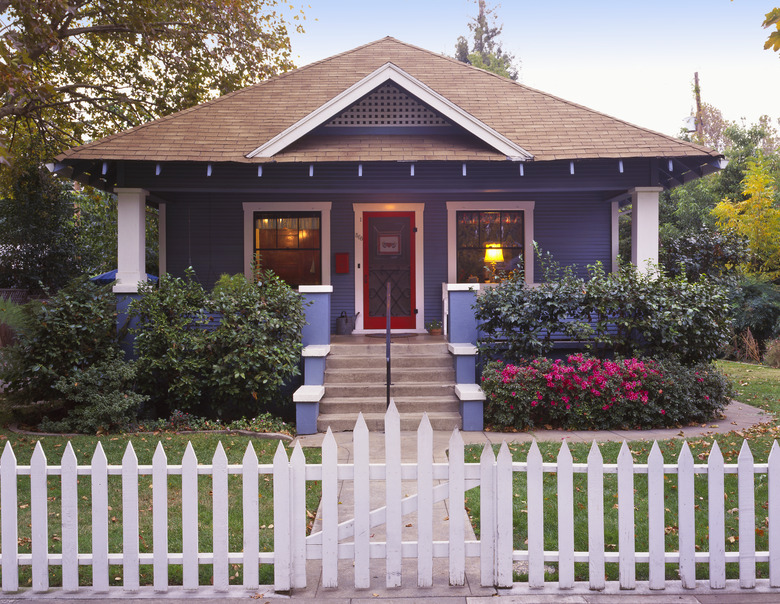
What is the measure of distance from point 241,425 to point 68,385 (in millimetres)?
2297

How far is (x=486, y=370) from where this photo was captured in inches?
357

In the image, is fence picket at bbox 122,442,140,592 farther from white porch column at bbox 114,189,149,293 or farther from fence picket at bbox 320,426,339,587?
white porch column at bbox 114,189,149,293

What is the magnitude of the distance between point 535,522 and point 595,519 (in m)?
0.34

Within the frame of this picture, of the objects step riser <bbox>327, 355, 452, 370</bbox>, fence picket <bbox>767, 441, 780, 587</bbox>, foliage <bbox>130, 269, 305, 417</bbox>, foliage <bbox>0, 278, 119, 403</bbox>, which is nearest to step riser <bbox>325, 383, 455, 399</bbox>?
step riser <bbox>327, 355, 452, 370</bbox>

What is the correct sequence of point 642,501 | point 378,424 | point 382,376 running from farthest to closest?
1. point 382,376
2. point 378,424
3. point 642,501

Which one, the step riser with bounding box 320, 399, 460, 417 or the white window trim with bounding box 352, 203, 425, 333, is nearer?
the step riser with bounding box 320, 399, 460, 417

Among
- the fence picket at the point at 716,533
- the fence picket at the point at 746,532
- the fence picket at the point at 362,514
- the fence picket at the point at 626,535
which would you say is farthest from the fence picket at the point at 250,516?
the fence picket at the point at 746,532

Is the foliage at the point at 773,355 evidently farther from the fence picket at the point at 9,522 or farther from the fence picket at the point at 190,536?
the fence picket at the point at 9,522

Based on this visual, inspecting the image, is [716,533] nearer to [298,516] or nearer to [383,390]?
[298,516]

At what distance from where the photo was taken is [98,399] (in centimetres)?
849

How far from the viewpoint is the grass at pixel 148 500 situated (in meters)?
4.24

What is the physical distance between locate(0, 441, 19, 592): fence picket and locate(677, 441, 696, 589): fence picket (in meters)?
3.80

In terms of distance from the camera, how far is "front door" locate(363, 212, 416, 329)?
13219 mm

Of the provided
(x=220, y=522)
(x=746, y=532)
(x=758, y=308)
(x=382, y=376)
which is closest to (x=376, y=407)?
(x=382, y=376)
